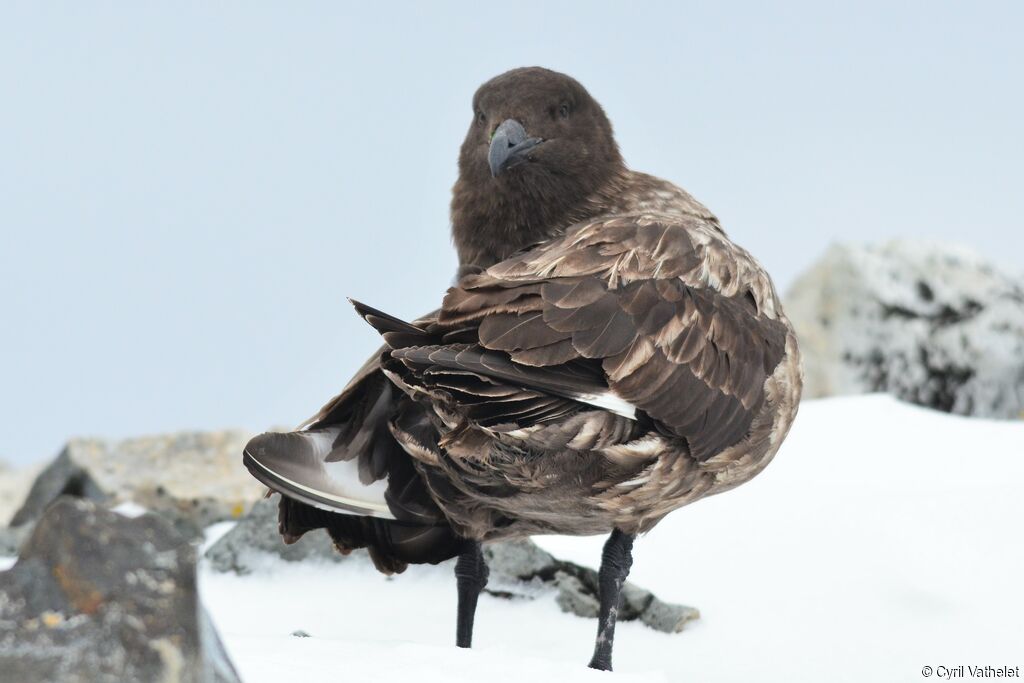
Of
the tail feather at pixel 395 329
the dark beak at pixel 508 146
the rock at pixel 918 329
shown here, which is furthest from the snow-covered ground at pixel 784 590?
the rock at pixel 918 329

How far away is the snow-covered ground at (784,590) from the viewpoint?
5.70 metres

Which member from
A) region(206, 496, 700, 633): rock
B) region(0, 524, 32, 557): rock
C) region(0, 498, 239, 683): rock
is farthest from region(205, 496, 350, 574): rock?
region(0, 498, 239, 683): rock

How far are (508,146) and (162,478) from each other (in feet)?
12.8

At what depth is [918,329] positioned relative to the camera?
9953mm

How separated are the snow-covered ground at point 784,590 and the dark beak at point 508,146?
1922mm

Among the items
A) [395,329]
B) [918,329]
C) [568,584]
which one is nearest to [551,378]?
[395,329]

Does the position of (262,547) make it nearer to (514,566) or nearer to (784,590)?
(514,566)

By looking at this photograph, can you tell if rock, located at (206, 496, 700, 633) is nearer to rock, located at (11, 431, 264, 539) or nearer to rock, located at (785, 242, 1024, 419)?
rock, located at (11, 431, 264, 539)

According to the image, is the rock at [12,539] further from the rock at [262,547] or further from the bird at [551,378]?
the bird at [551,378]

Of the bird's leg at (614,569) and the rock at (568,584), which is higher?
the bird's leg at (614,569)

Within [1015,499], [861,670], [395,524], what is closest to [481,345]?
[395,524]

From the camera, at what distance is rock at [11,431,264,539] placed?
7.82 m

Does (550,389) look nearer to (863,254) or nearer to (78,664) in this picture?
(78,664)

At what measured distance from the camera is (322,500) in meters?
4.99
